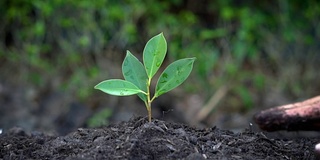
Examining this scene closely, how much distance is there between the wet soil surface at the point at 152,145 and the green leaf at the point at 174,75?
0.39ft

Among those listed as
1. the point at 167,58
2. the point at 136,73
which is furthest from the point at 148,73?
the point at 167,58

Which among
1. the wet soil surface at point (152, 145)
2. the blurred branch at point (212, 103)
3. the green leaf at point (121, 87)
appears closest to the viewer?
the wet soil surface at point (152, 145)

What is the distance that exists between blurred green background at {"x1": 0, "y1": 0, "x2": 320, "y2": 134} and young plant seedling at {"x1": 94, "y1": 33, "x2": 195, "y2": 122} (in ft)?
10.5

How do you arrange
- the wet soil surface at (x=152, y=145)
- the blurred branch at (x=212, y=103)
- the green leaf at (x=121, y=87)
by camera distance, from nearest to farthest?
the wet soil surface at (x=152, y=145)
the green leaf at (x=121, y=87)
the blurred branch at (x=212, y=103)

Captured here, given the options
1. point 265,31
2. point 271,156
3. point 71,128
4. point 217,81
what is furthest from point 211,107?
point 271,156

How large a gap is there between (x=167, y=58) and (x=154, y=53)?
4.17 m

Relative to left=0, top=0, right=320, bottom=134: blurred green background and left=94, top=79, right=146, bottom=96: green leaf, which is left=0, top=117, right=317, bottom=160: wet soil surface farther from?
left=0, top=0, right=320, bottom=134: blurred green background

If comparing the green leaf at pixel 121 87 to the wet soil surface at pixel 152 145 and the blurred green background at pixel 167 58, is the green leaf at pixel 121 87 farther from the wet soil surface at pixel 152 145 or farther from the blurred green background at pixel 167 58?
the blurred green background at pixel 167 58

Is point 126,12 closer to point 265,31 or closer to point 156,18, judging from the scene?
point 156,18

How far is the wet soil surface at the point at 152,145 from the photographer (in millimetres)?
1896

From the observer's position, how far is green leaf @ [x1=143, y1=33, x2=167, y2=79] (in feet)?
Result: 6.78

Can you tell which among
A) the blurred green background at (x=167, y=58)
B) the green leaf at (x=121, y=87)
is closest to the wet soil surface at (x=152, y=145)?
the green leaf at (x=121, y=87)

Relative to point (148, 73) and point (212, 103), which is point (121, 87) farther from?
point (212, 103)

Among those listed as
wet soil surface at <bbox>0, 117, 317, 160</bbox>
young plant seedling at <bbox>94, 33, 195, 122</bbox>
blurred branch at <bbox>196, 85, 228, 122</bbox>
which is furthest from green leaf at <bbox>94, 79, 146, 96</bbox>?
blurred branch at <bbox>196, 85, 228, 122</bbox>
